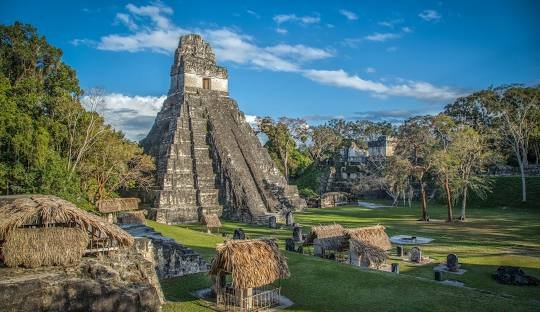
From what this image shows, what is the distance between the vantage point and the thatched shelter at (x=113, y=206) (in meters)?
20.8

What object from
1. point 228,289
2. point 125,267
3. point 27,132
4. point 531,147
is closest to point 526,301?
point 228,289

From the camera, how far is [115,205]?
70.1ft

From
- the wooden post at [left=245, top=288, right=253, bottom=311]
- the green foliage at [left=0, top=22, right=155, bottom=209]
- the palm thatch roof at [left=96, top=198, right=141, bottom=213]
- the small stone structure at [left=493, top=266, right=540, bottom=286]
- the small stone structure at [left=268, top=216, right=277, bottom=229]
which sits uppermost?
the green foliage at [left=0, top=22, right=155, bottom=209]

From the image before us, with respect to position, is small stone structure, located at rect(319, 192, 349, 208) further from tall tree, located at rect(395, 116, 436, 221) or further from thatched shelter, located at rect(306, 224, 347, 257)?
thatched shelter, located at rect(306, 224, 347, 257)

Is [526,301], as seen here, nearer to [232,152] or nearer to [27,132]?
[27,132]

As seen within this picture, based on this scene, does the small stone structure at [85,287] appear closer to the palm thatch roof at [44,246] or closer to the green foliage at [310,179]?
the palm thatch roof at [44,246]

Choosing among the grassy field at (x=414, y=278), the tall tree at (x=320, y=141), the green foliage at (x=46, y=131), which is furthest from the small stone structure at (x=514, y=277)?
the tall tree at (x=320, y=141)

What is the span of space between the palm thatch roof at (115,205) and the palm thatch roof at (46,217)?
1246 cm

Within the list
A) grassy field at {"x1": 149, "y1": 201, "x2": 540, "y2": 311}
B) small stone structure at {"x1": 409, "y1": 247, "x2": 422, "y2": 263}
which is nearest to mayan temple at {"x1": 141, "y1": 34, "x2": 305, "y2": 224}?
grassy field at {"x1": 149, "y1": 201, "x2": 540, "y2": 311}

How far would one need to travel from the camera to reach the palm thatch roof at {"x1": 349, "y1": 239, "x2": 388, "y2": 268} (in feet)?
48.0

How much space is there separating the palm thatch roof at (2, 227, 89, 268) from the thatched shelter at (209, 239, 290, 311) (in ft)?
11.1

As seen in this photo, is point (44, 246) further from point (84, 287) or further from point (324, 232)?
point (324, 232)

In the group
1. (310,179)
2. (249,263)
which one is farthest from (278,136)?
(249,263)

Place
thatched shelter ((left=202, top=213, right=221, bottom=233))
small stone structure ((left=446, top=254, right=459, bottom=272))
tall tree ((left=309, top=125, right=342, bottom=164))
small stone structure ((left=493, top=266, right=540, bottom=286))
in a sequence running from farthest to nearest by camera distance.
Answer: tall tree ((left=309, top=125, right=342, bottom=164)) → thatched shelter ((left=202, top=213, right=221, bottom=233)) → small stone structure ((left=446, top=254, right=459, bottom=272)) → small stone structure ((left=493, top=266, right=540, bottom=286))
